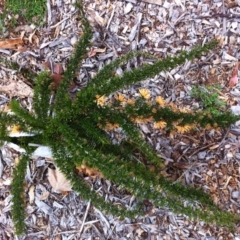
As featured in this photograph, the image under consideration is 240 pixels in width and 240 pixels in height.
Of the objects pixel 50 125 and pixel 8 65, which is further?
pixel 8 65

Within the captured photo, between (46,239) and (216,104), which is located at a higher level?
(216,104)

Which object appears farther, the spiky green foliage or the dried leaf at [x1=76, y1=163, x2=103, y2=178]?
the dried leaf at [x1=76, y1=163, x2=103, y2=178]

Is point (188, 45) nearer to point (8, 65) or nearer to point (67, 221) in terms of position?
point (8, 65)

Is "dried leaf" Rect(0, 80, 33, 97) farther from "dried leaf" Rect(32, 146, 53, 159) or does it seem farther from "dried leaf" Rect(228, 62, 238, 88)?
"dried leaf" Rect(228, 62, 238, 88)

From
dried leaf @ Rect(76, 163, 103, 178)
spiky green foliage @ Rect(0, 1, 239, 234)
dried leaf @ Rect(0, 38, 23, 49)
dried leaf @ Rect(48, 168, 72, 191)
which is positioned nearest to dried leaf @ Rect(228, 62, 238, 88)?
spiky green foliage @ Rect(0, 1, 239, 234)

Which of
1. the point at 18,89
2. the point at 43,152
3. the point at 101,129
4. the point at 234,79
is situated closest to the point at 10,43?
the point at 18,89

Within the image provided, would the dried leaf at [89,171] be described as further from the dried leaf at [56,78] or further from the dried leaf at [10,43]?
the dried leaf at [10,43]

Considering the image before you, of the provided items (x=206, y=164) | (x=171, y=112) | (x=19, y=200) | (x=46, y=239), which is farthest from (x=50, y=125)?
(x=206, y=164)
